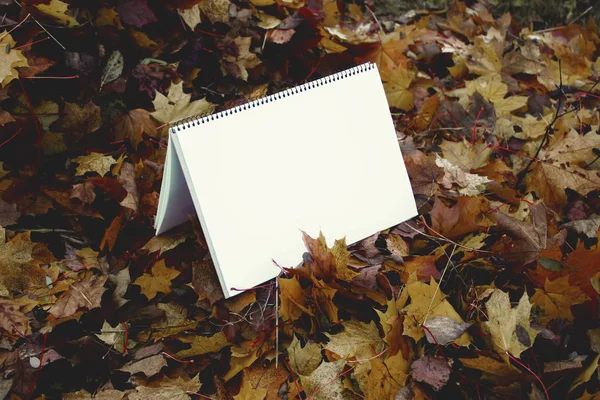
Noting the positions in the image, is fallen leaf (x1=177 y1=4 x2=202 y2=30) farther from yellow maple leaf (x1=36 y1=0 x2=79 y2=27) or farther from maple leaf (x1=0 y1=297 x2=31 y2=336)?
maple leaf (x1=0 y1=297 x2=31 y2=336)

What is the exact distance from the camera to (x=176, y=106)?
5.79 feet

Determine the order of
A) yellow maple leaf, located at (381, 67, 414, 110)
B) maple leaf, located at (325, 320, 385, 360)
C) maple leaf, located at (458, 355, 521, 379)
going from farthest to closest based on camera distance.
Result: 1. yellow maple leaf, located at (381, 67, 414, 110)
2. maple leaf, located at (325, 320, 385, 360)
3. maple leaf, located at (458, 355, 521, 379)

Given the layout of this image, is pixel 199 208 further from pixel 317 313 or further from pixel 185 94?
pixel 185 94

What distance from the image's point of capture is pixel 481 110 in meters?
2.07

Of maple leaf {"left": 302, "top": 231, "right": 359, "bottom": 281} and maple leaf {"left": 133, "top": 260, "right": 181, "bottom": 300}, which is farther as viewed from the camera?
maple leaf {"left": 133, "top": 260, "right": 181, "bottom": 300}

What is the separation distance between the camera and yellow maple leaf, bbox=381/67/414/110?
2.08 m

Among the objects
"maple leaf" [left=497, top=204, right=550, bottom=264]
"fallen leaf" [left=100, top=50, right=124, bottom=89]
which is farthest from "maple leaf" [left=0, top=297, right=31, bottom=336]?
"maple leaf" [left=497, top=204, right=550, bottom=264]

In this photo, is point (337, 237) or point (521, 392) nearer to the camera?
point (521, 392)

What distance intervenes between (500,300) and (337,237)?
1.54 feet

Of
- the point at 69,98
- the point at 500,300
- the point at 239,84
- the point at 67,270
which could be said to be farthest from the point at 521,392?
the point at 69,98

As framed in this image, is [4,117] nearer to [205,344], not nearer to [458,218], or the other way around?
[205,344]

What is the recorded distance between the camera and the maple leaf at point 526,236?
1.44 metres

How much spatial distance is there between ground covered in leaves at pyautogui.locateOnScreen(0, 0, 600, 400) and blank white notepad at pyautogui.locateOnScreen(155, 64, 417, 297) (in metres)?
0.05

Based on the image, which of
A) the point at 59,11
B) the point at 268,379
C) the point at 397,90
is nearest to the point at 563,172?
the point at 397,90
